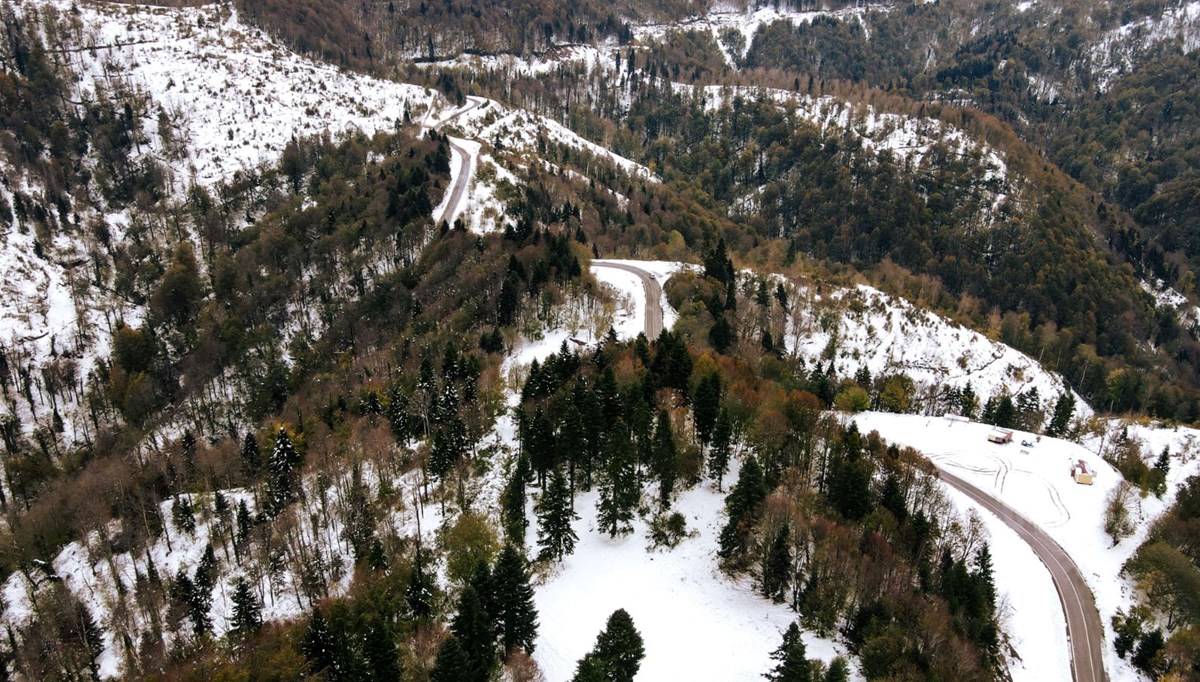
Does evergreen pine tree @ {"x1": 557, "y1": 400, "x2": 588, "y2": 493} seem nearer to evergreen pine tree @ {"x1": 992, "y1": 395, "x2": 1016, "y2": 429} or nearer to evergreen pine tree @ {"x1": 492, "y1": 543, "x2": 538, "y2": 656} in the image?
evergreen pine tree @ {"x1": 492, "y1": 543, "x2": 538, "y2": 656}

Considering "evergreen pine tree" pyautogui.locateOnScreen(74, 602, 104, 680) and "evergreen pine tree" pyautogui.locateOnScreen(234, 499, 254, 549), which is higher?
"evergreen pine tree" pyautogui.locateOnScreen(234, 499, 254, 549)

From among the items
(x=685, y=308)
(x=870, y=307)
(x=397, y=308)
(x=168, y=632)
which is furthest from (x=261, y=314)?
(x=870, y=307)

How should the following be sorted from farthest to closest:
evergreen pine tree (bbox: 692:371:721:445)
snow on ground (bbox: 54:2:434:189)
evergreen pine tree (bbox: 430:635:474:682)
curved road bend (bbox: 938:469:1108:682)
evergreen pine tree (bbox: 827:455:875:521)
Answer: snow on ground (bbox: 54:2:434:189) < evergreen pine tree (bbox: 692:371:721:445) < evergreen pine tree (bbox: 827:455:875:521) < curved road bend (bbox: 938:469:1108:682) < evergreen pine tree (bbox: 430:635:474:682)

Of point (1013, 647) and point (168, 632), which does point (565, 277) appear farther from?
point (1013, 647)

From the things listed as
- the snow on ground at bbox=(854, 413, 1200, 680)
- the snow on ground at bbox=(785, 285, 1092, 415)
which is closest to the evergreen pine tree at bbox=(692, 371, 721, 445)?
the snow on ground at bbox=(854, 413, 1200, 680)

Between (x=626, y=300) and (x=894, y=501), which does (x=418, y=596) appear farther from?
(x=626, y=300)

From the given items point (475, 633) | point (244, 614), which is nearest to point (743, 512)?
point (475, 633)
